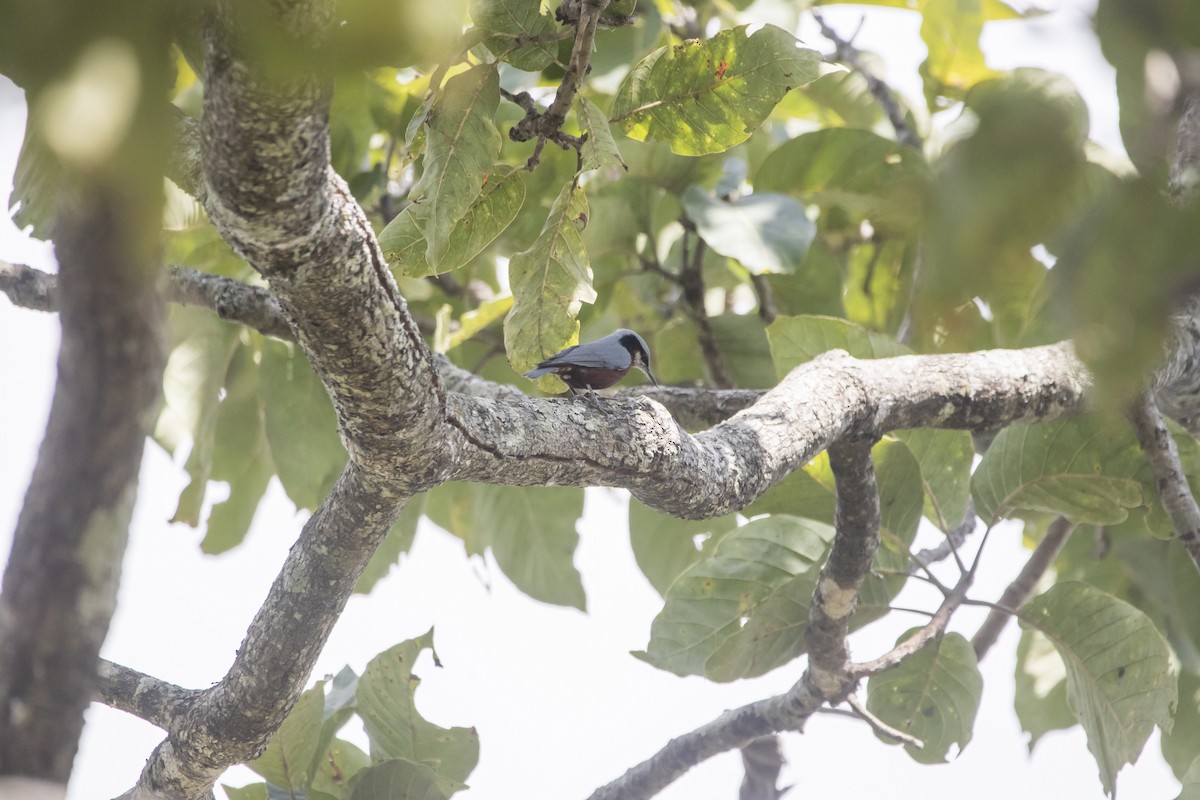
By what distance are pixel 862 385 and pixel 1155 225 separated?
1815 millimetres

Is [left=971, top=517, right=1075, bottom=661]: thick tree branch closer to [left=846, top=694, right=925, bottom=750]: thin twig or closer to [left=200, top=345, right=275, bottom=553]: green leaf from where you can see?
[left=846, top=694, right=925, bottom=750]: thin twig

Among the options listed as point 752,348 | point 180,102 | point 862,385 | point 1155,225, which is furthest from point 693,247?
point 1155,225

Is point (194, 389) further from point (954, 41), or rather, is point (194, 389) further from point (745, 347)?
point (954, 41)

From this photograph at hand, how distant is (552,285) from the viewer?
200 centimetres

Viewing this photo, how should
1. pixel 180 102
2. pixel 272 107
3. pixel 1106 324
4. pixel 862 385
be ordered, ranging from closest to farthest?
pixel 1106 324
pixel 272 107
pixel 862 385
pixel 180 102

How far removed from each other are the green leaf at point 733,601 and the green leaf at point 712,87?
1.24 m

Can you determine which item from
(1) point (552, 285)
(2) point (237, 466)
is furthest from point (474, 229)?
(2) point (237, 466)

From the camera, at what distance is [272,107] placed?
961mm

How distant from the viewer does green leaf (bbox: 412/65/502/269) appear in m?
1.65

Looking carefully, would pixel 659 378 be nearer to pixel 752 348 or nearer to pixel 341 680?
pixel 752 348

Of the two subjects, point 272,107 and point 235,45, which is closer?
point 235,45

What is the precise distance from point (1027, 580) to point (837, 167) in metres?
1.59

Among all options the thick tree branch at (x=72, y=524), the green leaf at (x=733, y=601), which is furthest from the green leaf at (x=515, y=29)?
the green leaf at (x=733, y=601)

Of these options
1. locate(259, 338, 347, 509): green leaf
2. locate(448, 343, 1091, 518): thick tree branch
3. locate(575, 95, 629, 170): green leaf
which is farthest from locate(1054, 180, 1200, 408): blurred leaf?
locate(259, 338, 347, 509): green leaf
